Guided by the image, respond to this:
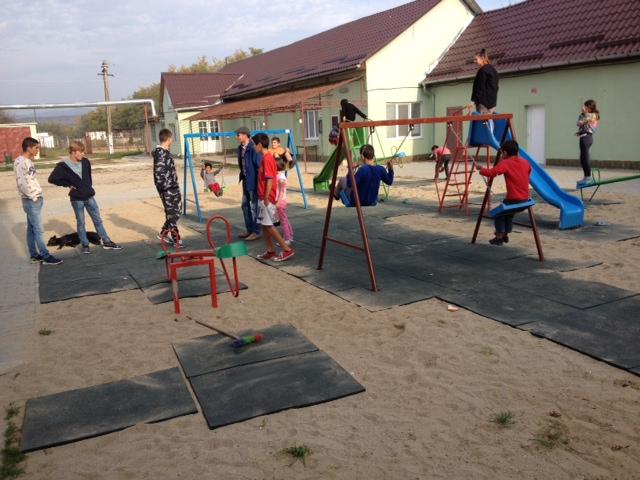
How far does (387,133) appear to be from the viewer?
77.5 ft

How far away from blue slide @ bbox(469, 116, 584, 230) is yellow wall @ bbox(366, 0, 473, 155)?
→ 537 inches

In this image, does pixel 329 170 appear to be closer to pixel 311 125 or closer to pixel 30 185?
pixel 30 185

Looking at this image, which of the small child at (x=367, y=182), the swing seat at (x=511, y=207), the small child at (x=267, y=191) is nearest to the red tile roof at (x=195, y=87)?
the small child at (x=267, y=191)

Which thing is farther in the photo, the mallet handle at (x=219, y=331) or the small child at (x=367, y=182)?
the small child at (x=367, y=182)

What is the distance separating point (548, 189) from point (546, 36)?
12.9 metres

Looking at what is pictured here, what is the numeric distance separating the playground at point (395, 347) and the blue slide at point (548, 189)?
0.76 feet

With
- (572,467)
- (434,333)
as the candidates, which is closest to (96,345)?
(434,333)

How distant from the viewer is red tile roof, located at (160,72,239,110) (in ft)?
121

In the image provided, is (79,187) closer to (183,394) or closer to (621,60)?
(183,394)

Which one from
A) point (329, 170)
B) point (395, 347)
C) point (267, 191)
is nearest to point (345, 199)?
point (267, 191)

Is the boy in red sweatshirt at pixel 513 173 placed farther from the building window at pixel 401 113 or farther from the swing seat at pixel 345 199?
the building window at pixel 401 113

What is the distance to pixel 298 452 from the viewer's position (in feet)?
10.2

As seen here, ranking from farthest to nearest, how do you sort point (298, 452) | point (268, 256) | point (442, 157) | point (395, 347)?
point (442, 157) < point (268, 256) < point (395, 347) < point (298, 452)

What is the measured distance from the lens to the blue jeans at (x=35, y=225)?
7.77 m
